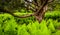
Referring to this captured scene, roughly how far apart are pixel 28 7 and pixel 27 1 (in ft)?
1.57

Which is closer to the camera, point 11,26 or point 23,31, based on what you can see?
point 23,31

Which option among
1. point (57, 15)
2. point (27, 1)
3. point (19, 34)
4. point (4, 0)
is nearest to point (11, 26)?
point (19, 34)

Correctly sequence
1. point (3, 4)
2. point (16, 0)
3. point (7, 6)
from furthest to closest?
point (16, 0) < point (7, 6) < point (3, 4)

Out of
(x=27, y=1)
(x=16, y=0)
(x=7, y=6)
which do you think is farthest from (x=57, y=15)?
(x=7, y=6)

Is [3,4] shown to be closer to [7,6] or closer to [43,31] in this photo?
[7,6]

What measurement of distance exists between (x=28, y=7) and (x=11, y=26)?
10.7 feet

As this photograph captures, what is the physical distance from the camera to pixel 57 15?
26062 millimetres

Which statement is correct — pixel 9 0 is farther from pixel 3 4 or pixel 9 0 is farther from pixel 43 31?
pixel 43 31

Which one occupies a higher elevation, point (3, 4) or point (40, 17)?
point (3, 4)

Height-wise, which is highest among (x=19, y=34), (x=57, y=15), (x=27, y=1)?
(x=27, y=1)

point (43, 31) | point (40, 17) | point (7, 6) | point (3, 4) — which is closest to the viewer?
point (3, 4)

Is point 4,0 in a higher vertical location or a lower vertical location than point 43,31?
higher

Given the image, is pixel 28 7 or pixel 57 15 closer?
pixel 28 7

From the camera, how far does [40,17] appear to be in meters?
13.8
